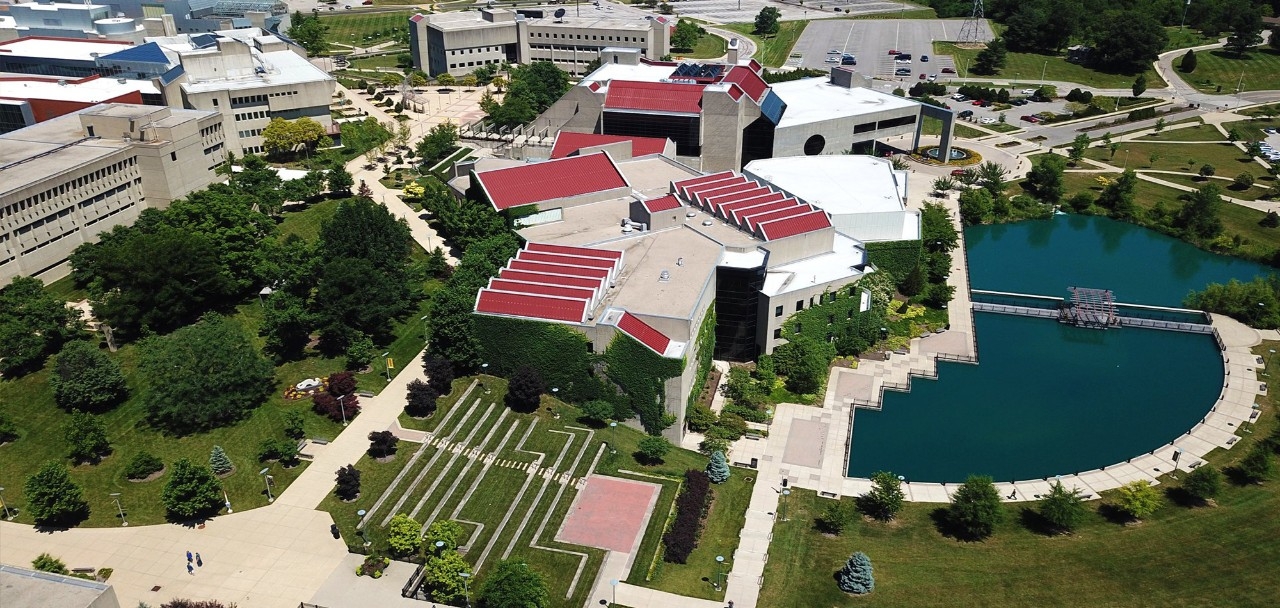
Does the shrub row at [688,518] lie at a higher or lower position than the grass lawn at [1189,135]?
lower

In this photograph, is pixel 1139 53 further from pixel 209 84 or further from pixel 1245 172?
pixel 209 84

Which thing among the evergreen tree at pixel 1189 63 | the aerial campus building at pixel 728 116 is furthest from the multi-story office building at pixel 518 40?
the evergreen tree at pixel 1189 63

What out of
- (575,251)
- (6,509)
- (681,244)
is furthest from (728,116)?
(6,509)

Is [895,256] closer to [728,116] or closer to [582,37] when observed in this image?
[728,116]

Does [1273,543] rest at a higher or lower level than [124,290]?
lower

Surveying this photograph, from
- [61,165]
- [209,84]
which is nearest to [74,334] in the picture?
[61,165]

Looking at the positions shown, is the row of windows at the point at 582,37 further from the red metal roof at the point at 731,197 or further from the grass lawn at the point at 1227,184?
the grass lawn at the point at 1227,184
